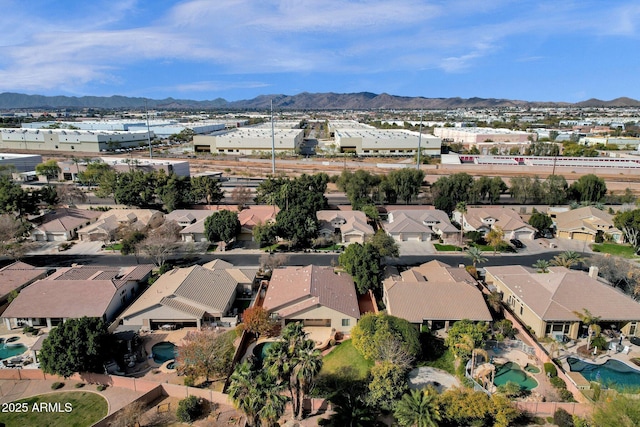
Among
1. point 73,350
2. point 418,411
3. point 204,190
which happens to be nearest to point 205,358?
point 73,350

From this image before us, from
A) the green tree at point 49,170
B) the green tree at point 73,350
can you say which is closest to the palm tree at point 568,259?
the green tree at point 73,350

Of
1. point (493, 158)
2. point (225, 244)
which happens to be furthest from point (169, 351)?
point (493, 158)

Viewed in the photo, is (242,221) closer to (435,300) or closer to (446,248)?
(446,248)

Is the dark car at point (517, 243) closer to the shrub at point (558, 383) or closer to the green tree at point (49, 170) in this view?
the shrub at point (558, 383)

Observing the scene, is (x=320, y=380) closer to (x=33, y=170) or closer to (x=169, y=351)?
(x=169, y=351)

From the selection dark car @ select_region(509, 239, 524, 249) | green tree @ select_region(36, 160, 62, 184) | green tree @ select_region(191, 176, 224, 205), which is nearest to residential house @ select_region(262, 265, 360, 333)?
dark car @ select_region(509, 239, 524, 249)

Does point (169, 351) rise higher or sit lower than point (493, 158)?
lower
